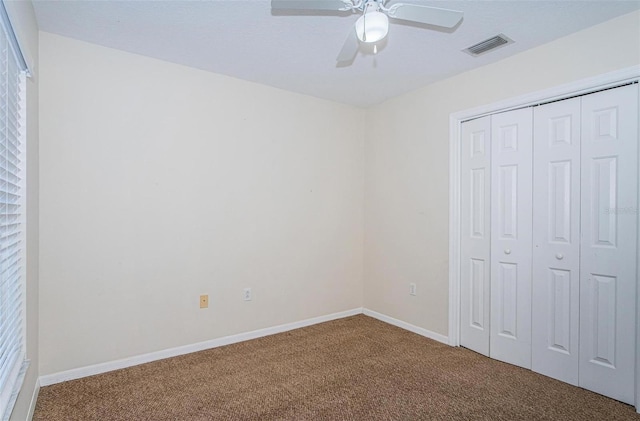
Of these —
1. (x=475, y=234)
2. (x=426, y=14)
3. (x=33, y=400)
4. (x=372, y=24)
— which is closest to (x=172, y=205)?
(x=33, y=400)

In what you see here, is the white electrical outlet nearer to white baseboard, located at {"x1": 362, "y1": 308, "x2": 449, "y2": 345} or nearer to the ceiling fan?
white baseboard, located at {"x1": 362, "y1": 308, "x2": 449, "y2": 345}

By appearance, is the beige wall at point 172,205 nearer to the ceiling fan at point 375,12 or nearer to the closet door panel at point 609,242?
the ceiling fan at point 375,12

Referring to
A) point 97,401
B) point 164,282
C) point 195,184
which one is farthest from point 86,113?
point 97,401

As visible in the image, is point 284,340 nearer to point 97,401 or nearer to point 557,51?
point 97,401

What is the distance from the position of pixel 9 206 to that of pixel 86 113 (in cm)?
109

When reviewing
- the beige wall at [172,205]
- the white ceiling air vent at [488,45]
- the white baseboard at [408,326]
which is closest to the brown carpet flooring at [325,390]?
the white baseboard at [408,326]

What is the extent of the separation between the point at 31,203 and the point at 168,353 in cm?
152

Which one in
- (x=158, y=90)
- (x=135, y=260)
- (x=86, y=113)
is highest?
(x=158, y=90)

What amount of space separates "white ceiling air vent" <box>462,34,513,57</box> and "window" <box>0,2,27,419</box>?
2736 millimetres

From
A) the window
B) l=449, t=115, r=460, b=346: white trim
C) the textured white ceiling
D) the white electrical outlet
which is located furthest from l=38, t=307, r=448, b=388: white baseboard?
the textured white ceiling

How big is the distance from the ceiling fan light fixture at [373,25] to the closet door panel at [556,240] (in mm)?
1652

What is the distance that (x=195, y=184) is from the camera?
3.03 meters

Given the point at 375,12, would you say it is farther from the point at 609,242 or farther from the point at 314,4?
the point at 609,242

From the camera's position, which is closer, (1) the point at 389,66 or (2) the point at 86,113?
(2) the point at 86,113
